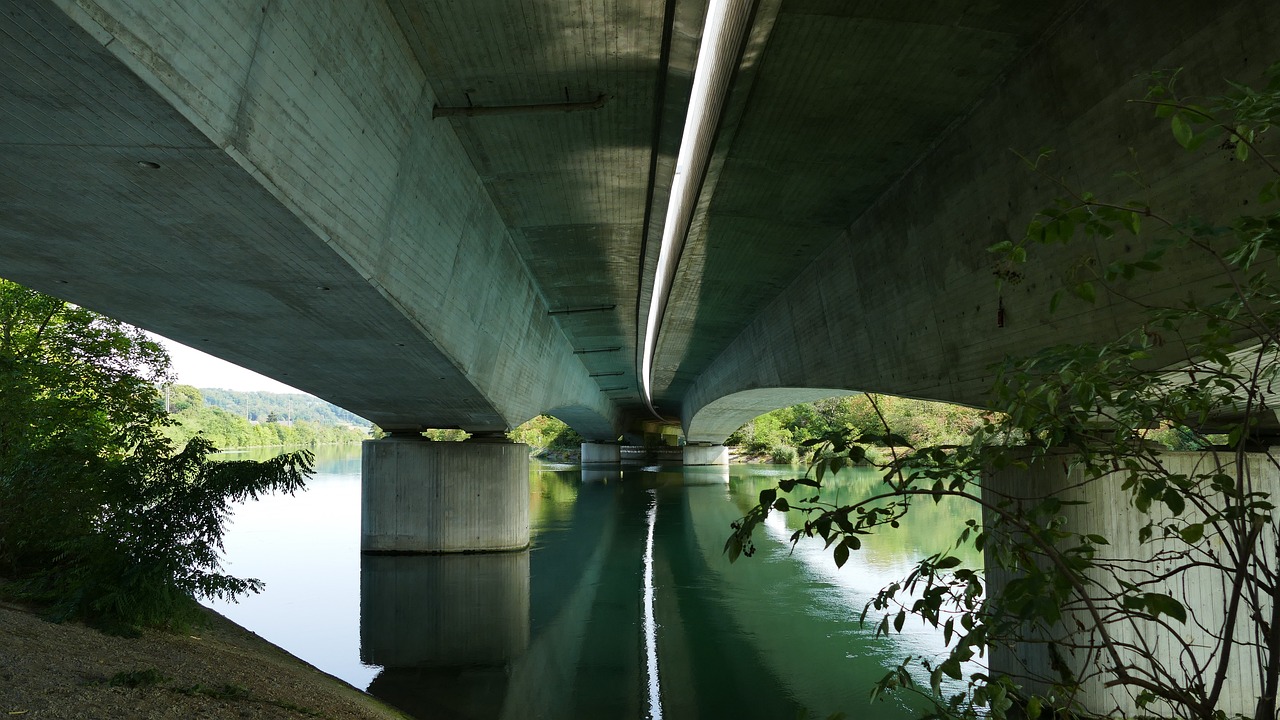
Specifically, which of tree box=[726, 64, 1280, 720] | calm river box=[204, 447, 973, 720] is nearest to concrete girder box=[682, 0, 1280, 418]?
tree box=[726, 64, 1280, 720]

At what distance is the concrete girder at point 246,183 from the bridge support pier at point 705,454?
4408 cm

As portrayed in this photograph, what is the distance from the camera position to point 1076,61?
646 centimetres

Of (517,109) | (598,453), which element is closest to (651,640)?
(517,109)

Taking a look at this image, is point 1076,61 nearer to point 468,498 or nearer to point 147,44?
point 147,44

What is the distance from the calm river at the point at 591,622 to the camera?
8.59 metres

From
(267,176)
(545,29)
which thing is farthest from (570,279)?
(267,176)

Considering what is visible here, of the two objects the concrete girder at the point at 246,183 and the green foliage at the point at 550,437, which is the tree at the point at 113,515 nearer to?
the concrete girder at the point at 246,183

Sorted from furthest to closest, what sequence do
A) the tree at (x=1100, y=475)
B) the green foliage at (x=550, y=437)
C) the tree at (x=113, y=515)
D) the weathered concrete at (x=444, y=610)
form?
the green foliage at (x=550, y=437) < the weathered concrete at (x=444, y=610) < the tree at (x=113, y=515) < the tree at (x=1100, y=475)

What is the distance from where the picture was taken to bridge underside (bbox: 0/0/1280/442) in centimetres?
511

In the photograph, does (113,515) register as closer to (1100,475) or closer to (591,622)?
(591,622)

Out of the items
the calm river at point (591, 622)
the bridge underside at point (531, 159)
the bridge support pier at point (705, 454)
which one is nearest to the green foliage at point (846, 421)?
the bridge support pier at point (705, 454)

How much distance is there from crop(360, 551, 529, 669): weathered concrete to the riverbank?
236 cm

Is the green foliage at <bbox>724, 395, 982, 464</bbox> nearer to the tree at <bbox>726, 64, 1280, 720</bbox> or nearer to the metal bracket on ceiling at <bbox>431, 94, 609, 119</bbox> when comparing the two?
the metal bracket on ceiling at <bbox>431, 94, 609, 119</bbox>

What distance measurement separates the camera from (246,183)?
5672 millimetres
